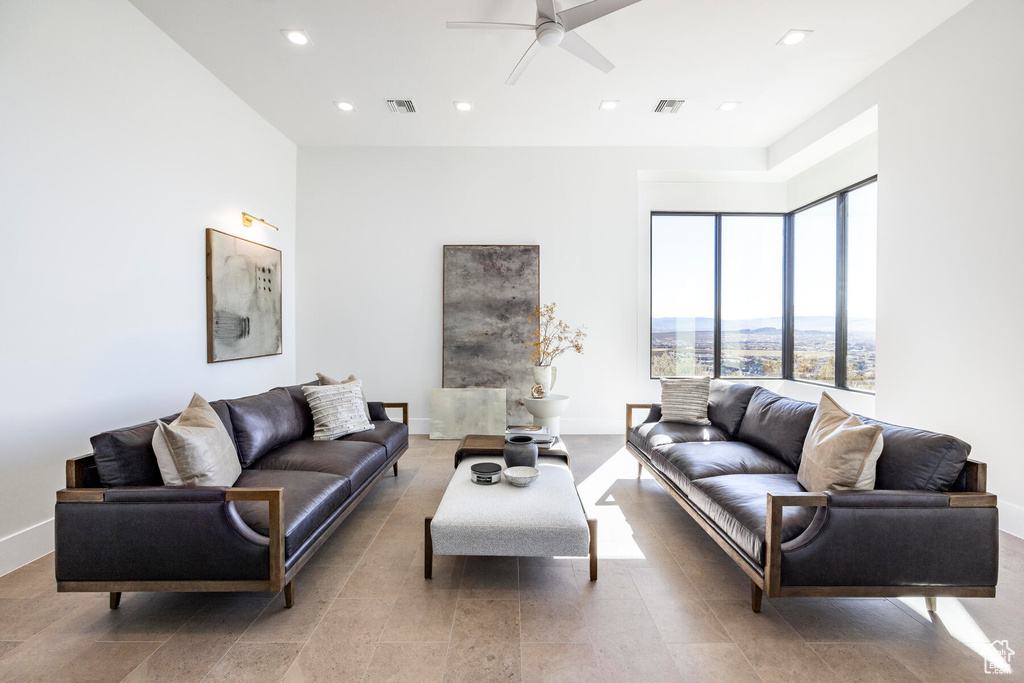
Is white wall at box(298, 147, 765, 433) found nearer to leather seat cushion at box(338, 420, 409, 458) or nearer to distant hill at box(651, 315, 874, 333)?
distant hill at box(651, 315, 874, 333)

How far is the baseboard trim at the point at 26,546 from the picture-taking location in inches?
92.9

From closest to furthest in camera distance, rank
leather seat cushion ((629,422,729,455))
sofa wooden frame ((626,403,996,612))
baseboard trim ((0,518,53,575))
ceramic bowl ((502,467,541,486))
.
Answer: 1. sofa wooden frame ((626,403,996,612))
2. baseboard trim ((0,518,53,575))
3. ceramic bowl ((502,467,541,486))
4. leather seat cushion ((629,422,729,455))

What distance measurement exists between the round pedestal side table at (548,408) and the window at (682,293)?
1627mm

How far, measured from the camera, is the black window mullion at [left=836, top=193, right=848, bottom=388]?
4.87 meters

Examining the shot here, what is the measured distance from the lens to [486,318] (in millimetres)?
5422

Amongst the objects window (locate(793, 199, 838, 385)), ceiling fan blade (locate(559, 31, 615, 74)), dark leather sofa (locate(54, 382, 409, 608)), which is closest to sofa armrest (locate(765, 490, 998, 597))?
dark leather sofa (locate(54, 382, 409, 608))

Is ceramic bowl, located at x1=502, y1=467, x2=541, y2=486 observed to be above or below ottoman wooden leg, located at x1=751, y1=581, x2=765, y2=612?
above

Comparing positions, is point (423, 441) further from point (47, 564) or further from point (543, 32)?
point (543, 32)

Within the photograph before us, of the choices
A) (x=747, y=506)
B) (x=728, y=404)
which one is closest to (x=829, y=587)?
(x=747, y=506)

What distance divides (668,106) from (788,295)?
2923 millimetres

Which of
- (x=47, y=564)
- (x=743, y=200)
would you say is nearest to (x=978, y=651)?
(x=47, y=564)

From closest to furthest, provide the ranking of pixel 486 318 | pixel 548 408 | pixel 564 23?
pixel 564 23 → pixel 548 408 → pixel 486 318

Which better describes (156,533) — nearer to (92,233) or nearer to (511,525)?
(511,525)

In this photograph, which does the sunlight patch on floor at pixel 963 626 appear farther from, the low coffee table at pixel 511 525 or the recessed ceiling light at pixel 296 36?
the recessed ceiling light at pixel 296 36
